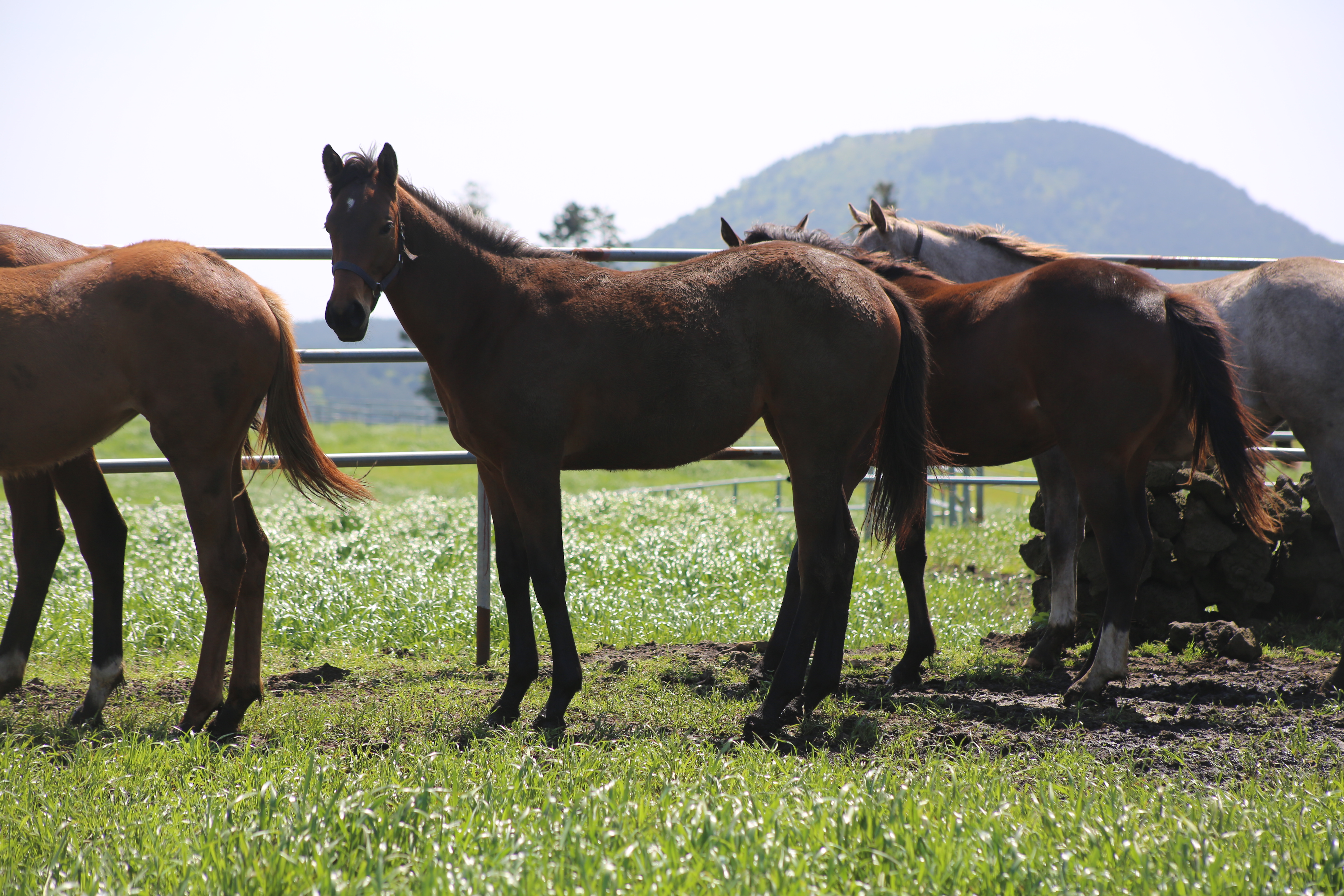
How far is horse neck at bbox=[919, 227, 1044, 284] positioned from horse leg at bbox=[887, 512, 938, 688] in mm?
1891

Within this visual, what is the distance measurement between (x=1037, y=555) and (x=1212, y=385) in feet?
6.50

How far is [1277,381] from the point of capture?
15.1ft

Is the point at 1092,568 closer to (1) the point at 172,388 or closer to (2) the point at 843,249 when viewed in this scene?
(2) the point at 843,249

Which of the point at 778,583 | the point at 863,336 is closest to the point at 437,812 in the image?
the point at 863,336

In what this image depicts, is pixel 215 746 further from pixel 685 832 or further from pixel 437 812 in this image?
pixel 685 832

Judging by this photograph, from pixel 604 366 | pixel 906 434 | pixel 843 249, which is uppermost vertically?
pixel 843 249

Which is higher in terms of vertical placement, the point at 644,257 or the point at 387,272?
the point at 644,257

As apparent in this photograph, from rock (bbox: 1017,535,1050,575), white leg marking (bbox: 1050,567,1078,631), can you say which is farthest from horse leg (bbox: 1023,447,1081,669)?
rock (bbox: 1017,535,1050,575)

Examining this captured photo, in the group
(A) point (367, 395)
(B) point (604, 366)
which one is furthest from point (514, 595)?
(A) point (367, 395)

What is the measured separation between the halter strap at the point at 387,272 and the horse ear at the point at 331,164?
318 millimetres

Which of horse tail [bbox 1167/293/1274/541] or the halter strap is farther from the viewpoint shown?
horse tail [bbox 1167/293/1274/541]

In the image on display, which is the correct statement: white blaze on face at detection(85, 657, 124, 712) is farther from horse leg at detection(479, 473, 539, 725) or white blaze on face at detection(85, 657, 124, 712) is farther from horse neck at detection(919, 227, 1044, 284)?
horse neck at detection(919, 227, 1044, 284)

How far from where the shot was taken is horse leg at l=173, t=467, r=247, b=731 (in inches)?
138

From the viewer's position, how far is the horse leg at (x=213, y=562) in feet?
11.5
